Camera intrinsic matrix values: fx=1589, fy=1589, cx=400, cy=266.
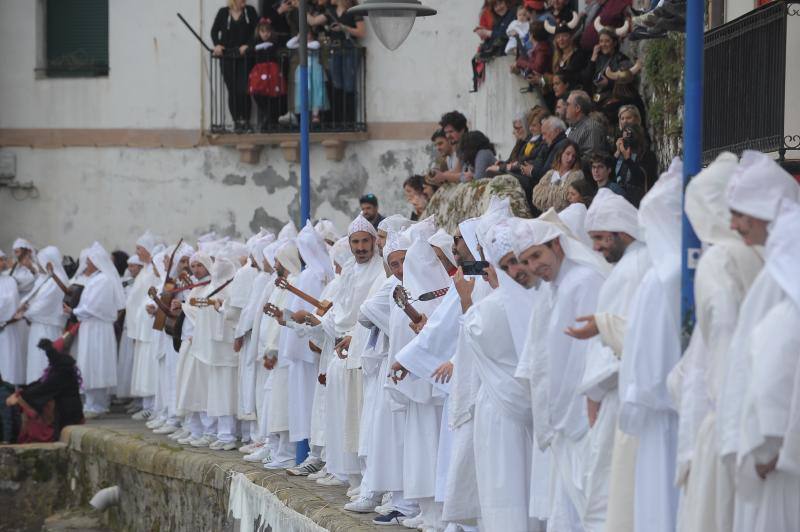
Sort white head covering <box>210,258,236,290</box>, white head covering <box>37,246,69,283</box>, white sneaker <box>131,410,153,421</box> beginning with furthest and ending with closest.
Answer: white head covering <box>37,246,69,283</box> → white sneaker <box>131,410,153,421</box> → white head covering <box>210,258,236,290</box>

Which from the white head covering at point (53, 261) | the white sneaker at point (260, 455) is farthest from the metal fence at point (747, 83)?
the white head covering at point (53, 261)

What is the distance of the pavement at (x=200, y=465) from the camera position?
38.0ft

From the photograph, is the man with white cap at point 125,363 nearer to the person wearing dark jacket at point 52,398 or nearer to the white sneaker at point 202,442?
the person wearing dark jacket at point 52,398

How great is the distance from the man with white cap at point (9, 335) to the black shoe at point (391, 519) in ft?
32.5

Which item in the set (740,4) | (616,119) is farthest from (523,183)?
(740,4)

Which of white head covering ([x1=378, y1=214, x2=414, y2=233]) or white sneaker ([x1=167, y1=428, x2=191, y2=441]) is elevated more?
white head covering ([x1=378, y1=214, x2=414, y2=233])

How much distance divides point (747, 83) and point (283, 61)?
11414mm

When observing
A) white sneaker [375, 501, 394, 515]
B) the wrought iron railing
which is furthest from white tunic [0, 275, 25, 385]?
the wrought iron railing

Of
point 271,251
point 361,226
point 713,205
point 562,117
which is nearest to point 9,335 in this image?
point 271,251

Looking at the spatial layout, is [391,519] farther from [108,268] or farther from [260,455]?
[108,268]

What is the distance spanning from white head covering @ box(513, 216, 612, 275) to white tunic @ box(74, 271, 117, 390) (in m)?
12.0

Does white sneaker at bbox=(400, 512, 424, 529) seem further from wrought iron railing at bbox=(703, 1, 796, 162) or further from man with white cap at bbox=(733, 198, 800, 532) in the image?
man with white cap at bbox=(733, 198, 800, 532)

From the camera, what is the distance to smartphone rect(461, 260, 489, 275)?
944cm

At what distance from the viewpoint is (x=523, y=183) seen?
44.9ft
